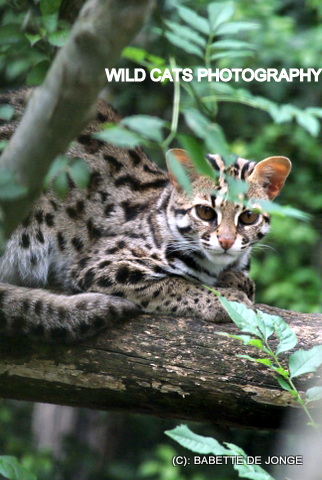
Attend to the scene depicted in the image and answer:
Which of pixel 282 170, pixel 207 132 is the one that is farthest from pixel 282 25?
pixel 207 132

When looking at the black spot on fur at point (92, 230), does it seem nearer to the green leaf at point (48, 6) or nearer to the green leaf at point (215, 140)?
the green leaf at point (48, 6)

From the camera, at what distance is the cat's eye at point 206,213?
3.74m

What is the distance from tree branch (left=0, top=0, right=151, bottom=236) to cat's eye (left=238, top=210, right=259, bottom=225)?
2139 millimetres

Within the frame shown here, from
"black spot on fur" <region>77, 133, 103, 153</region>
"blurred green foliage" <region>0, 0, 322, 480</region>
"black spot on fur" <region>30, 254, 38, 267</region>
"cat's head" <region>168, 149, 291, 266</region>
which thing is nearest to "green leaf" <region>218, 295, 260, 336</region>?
"cat's head" <region>168, 149, 291, 266</region>

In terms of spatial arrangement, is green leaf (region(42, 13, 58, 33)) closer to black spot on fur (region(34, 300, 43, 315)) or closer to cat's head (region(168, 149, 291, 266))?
cat's head (region(168, 149, 291, 266))

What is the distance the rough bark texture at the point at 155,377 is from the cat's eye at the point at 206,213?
63cm

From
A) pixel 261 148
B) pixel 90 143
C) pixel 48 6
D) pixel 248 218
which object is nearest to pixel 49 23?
pixel 48 6

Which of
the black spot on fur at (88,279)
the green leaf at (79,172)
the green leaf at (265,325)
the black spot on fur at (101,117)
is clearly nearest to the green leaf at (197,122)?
the green leaf at (79,172)

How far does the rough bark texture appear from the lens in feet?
10.8

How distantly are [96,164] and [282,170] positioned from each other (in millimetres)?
1107

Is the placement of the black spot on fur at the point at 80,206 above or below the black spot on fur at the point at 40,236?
above

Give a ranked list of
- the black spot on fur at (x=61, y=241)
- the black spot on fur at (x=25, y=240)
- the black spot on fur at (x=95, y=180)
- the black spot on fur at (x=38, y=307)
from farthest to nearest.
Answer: the black spot on fur at (x=95, y=180), the black spot on fur at (x=61, y=241), the black spot on fur at (x=25, y=240), the black spot on fur at (x=38, y=307)

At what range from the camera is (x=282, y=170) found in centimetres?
398

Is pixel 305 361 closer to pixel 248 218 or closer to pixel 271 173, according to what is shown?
pixel 248 218
